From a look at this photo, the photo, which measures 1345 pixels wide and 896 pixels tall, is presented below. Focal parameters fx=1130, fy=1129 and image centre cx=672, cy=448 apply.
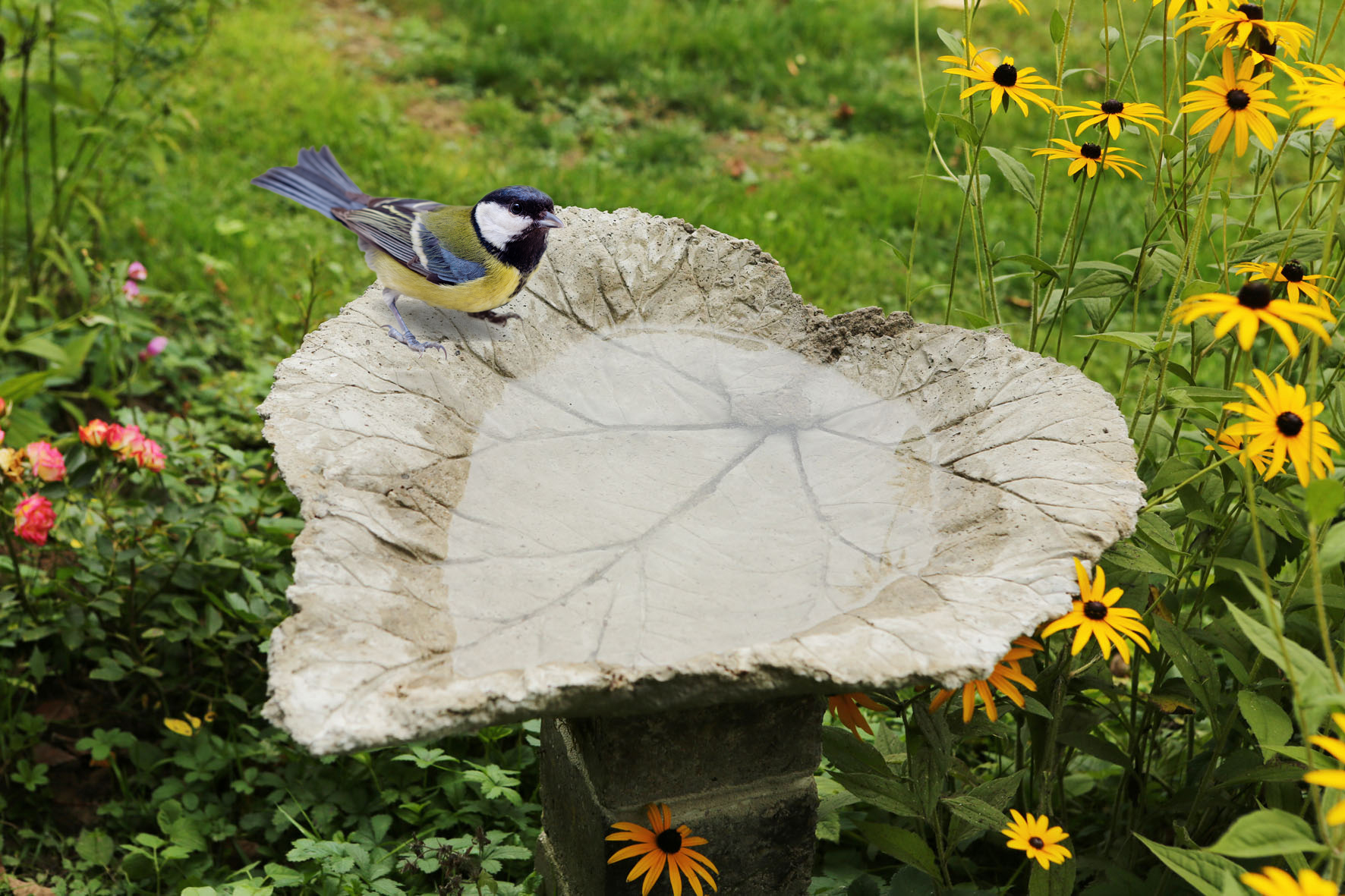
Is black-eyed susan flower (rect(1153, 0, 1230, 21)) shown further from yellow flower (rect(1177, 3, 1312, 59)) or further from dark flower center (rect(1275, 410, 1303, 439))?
dark flower center (rect(1275, 410, 1303, 439))

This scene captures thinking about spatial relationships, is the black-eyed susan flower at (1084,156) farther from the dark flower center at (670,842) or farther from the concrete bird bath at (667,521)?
the dark flower center at (670,842)

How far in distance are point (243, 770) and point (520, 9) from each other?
4827 mm

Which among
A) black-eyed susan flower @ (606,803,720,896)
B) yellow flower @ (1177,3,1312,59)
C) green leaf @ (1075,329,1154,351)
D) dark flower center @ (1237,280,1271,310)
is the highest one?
yellow flower @ (1177,3,1312,59)

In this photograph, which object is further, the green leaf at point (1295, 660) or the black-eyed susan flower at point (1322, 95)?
the black-eyed susan flower at point (1322, 95)

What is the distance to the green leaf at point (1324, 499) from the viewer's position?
1.35 meters

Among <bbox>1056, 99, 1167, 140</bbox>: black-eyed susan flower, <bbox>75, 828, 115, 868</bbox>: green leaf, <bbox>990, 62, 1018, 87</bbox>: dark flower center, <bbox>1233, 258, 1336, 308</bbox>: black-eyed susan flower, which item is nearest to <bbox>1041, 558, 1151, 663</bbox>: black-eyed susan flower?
<bbox>1233, 258, 1336, 308</bbox>: black-eyed susan flower

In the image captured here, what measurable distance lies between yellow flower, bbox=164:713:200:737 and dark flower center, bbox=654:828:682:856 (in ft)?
4.65

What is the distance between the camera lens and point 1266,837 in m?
1.39

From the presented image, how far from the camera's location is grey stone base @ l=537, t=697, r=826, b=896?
1993 mm

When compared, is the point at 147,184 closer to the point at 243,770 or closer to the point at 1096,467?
the point at 243,770

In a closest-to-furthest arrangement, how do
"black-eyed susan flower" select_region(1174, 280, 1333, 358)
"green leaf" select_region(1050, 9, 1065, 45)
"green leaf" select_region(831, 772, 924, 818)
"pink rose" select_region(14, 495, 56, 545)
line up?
"black-eyed susan flower" select_region(1174, 280, 1333, 358), "green leaf" select_region(831, 772, 924, 818), "green leaf" select_region(1050, 9, 1065, 45), "pink rose" select_region(14, 495, 56, 545)

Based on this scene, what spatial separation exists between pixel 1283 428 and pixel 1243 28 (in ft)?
2.46

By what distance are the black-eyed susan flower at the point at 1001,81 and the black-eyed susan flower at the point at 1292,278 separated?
1.59 ft

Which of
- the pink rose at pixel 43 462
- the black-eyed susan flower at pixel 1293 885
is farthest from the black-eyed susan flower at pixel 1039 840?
the pink rose at pixel 43 462
